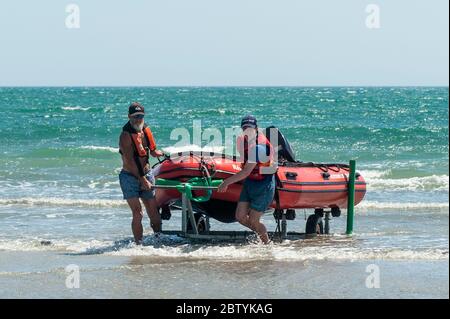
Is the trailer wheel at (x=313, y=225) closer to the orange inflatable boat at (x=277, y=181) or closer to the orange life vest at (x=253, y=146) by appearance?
the orange inflatable boat at (x=277, y=181)

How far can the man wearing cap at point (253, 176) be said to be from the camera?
9.18 meters

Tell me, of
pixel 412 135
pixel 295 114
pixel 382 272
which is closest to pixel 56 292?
pixel 382 272

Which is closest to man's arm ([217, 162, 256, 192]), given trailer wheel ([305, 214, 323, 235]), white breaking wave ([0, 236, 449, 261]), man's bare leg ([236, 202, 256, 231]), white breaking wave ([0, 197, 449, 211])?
man's bare leg ([236, 202, 256, 231])

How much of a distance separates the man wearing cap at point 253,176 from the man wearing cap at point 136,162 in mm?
901

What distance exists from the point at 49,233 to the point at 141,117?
270 centimetres

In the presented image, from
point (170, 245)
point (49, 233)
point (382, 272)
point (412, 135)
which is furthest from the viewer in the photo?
point (412, 135)

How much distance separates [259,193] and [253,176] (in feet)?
0.64

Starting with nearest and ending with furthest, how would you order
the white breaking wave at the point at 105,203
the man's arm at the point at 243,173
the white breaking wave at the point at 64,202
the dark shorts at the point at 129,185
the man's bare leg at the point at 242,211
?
1. the man's arm at the point at 243,173
2. the man's bare leg at the point at 242,211
3. the dark shorts at the point at 129,185
4. the white breaking wave at the point at 105,203
5. the white breaking wave at the point at 64,202

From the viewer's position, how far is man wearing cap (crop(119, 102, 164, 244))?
9.54 m

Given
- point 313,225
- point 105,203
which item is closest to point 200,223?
point 313,225

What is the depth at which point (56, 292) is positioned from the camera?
7707 mm

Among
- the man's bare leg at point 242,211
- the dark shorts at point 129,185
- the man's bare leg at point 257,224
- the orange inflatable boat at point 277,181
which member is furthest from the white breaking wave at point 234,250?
the dark shorts at point 129,185
